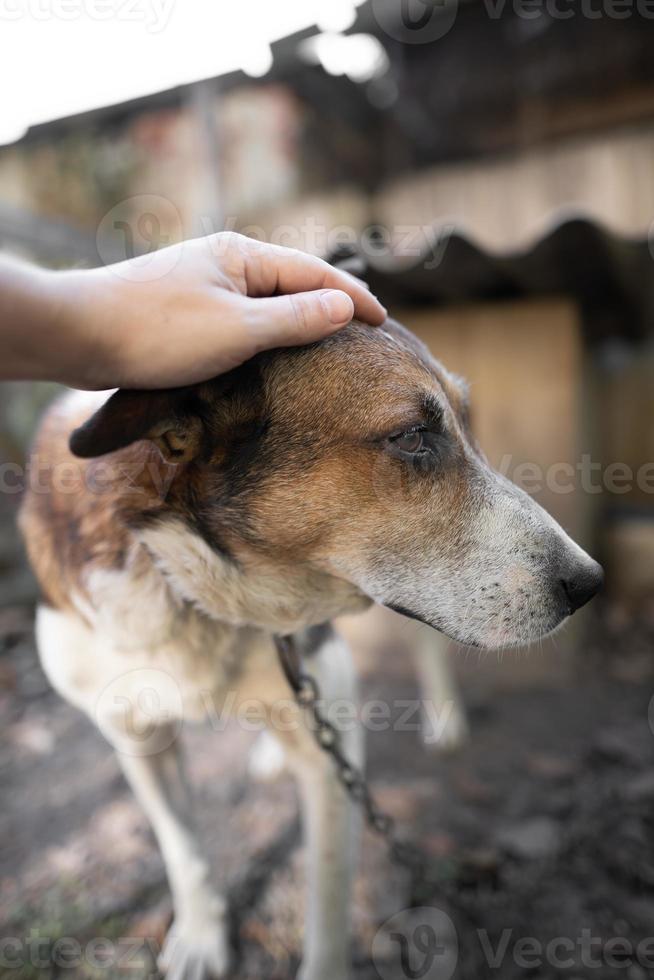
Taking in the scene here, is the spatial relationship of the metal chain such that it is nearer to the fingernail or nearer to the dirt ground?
the dirt ground

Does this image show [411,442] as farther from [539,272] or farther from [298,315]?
[539,272]

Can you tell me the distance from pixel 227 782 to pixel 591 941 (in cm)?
158

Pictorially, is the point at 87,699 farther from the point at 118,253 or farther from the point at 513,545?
the point at 118,253

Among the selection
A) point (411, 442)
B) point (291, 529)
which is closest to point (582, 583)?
point (411, 442)

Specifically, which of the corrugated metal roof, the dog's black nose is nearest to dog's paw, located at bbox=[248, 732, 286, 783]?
the dog's black nose

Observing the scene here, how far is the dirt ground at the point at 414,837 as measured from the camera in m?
1.93

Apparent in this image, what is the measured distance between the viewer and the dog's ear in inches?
42.2

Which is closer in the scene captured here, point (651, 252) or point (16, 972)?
point (16, 972)

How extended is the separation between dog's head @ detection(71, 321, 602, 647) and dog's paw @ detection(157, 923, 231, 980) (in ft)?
4.08

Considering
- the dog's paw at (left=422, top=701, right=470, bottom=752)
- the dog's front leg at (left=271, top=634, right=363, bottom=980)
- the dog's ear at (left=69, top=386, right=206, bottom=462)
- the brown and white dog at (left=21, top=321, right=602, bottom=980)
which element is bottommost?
the dog's paw at (left=422, top=701, right=470, bottom=752)

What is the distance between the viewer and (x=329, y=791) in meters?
1.66

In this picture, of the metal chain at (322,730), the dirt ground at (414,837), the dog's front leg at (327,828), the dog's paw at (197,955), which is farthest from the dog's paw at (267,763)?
the metal chain at (322,730)

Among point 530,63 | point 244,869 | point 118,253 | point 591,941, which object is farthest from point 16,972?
point 530,63

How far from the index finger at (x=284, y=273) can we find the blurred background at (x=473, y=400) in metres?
0.58
